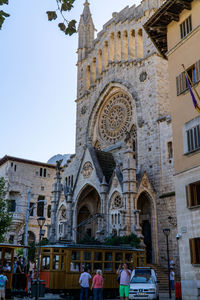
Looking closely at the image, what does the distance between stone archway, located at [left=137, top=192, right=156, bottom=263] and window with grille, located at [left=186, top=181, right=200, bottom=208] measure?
42.8ft

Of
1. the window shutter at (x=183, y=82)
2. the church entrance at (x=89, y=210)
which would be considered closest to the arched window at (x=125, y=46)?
the church entrance at (x=89, y=210)

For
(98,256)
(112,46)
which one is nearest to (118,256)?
(98,256)

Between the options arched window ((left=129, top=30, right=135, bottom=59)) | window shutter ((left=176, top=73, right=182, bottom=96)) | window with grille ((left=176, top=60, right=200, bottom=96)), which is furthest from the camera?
arched window ((left=129, top=30, right=135, bottom=59))

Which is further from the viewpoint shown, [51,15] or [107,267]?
[107,267]

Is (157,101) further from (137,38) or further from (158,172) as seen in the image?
(137,38)

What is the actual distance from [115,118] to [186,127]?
20.9 m

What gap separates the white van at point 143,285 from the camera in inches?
644

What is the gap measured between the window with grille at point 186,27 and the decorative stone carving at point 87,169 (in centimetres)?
1739

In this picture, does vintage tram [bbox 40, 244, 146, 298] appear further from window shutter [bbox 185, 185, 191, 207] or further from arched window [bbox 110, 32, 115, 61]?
arched window [bbox 110, 32, 115, 61]

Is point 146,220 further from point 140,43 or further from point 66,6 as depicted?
point 66,6


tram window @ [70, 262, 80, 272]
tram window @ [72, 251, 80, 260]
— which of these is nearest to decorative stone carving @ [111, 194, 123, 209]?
tram window @ [72, 251, 80, 260]

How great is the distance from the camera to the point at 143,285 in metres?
16.7

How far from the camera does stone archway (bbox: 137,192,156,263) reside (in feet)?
97.6

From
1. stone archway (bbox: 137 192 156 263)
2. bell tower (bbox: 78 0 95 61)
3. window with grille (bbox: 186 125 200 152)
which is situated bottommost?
stone archway (bbox: 137 192 156 263)
